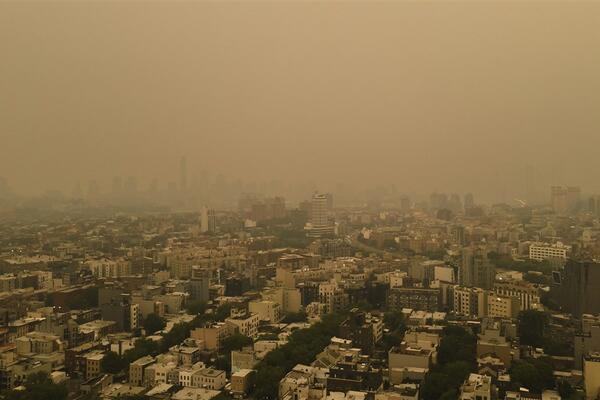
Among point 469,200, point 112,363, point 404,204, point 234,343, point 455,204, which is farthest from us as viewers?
point 404,204

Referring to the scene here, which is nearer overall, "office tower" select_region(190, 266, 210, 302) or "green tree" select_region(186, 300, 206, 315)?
"green tree" select_region(186, 300, 206, 315)

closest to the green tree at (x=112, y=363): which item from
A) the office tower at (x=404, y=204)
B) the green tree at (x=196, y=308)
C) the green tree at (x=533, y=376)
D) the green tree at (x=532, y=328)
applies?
the green tree at (x=196, y=308)

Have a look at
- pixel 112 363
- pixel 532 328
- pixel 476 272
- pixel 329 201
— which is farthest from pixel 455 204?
pixel 112 363

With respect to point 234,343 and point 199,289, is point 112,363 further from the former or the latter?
point 199,289

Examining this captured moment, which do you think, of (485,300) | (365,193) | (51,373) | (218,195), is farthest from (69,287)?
(365,193)

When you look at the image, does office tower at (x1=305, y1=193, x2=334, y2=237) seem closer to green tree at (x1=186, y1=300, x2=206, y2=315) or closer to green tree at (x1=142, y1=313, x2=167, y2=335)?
green tree at (x1=186, y1=300, x2=206, y2=315)

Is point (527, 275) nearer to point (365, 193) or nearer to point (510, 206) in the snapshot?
point (510, 206)

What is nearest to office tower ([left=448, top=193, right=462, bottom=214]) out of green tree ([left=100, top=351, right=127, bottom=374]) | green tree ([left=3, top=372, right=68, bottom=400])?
green tree ([left=100, top=351, right=127, bottom=374])

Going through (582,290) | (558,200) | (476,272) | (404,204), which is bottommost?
(476,272)

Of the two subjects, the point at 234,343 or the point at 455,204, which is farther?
the point at 455,204
